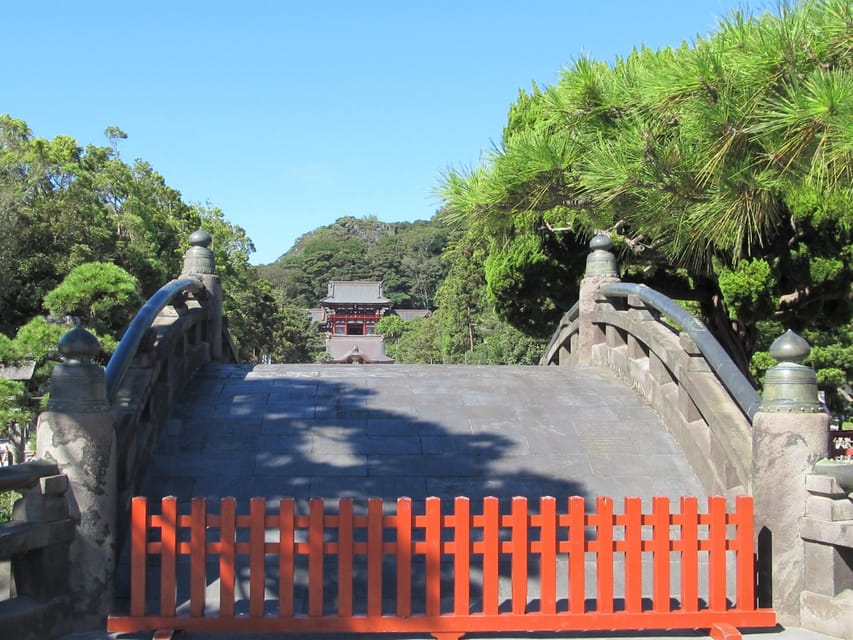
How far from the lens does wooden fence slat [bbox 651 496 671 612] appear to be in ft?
13.9

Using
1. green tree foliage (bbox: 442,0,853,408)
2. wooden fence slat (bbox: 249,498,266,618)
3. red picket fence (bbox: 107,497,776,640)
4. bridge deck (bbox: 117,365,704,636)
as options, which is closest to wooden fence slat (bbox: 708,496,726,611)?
red picket fence (bbox: 107,497,776,640)

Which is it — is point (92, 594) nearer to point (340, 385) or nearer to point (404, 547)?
point (404, 547)

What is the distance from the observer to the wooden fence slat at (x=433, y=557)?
4082 mm

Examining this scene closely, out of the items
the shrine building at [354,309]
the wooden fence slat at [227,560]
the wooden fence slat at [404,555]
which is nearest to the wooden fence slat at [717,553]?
the wooden fence slat at [404,555]

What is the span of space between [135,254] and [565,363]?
1560 centimetres

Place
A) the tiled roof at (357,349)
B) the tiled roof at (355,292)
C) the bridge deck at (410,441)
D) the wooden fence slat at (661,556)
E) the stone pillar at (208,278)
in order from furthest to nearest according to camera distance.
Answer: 1. the tiled roof at (355,292)
2. the tiled roof at (357,349)
3. the stone pillar at (208,278)
4. the bridge deck at (410,441)
5. the wooden fence slat at (661,556)

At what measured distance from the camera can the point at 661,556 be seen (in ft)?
14.0

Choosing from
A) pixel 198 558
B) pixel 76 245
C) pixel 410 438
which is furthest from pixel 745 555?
pixel 76 245

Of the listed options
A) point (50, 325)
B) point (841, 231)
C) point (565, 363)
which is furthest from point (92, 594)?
point (841, 231)

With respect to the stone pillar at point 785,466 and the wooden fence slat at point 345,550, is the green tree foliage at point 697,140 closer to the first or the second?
the stone pillar at point 785,466

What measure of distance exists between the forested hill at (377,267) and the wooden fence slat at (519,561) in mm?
95663

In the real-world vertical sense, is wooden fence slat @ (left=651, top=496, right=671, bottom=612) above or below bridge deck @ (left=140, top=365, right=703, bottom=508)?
below

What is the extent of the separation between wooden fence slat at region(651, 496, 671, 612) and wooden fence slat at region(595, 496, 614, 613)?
0.25 m

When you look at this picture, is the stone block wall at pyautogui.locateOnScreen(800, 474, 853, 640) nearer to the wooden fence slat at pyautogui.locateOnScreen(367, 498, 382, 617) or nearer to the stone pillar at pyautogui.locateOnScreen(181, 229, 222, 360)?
the wooden fence slat at pyautogui.locateOnScreen(367, 498, 382, 617)
